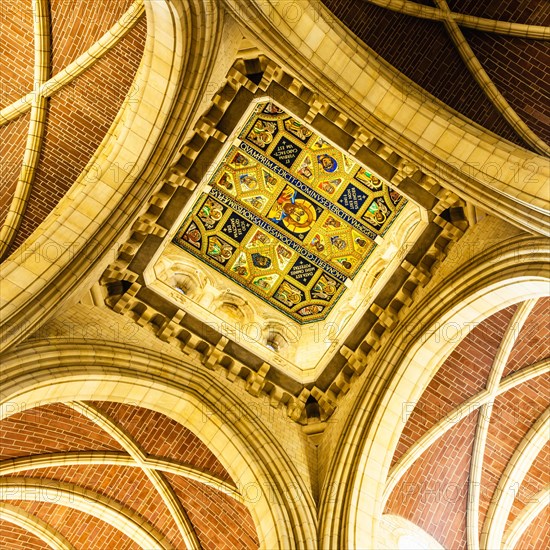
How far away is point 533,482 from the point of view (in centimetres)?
1442

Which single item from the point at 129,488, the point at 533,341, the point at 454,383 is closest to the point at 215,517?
the point at 129,488

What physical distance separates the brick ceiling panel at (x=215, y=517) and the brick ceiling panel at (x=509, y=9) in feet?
29.4

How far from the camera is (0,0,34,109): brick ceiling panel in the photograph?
1198 cm

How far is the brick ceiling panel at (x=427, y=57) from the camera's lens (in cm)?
1174

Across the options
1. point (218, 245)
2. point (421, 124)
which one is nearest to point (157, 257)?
point (218, 245)

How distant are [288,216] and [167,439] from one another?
4392mm

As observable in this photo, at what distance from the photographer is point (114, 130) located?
39.3ft

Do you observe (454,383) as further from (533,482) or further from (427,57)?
(427,57)

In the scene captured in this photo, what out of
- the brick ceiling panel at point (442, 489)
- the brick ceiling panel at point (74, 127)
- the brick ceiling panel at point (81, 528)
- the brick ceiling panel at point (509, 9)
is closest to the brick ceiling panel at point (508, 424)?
the brick ceiling panel at point (442, 489)

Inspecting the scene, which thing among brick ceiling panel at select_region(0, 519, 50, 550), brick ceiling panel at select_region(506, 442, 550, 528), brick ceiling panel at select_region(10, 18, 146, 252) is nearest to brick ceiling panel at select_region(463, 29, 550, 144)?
brick ceiling panel at select_region(10, 18, 146, 252)

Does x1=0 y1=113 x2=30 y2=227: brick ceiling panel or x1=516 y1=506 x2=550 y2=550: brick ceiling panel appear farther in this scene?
x1=516 y1=506 x2=550 y2=550: brick ceiling panel

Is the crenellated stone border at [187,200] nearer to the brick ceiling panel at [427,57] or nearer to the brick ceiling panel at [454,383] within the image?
the brick ceiling panel at [427,57]

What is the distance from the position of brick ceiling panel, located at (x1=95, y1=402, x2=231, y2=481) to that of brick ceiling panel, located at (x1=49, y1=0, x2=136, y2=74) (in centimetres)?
583

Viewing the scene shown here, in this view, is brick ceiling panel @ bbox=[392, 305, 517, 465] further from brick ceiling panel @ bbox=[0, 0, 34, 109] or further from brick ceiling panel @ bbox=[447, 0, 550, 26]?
brick ceiling panel @ bbox=[0, 0, 34, 109]
